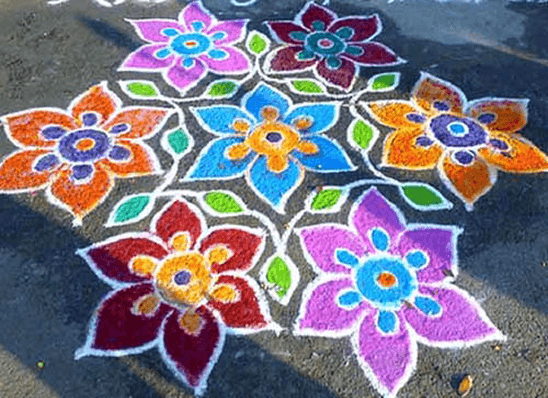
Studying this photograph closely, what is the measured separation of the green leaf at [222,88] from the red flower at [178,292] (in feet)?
3.90

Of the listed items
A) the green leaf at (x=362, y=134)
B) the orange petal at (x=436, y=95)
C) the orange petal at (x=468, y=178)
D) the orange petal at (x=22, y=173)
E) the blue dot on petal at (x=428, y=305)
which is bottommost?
the orange petal at (x=22, y=173)

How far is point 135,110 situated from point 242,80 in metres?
0.85

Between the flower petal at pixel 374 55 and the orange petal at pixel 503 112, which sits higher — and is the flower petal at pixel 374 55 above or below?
below

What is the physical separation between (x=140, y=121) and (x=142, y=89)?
0.39 m

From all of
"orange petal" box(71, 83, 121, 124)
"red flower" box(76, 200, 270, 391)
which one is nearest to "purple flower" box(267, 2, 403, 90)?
"orange petal" box(71, 83, 121, 124)

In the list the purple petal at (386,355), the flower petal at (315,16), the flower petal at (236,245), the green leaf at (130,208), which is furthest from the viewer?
the flower petal at (315,16)

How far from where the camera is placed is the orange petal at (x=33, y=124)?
160 inches

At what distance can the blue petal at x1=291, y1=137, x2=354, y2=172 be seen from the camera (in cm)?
387

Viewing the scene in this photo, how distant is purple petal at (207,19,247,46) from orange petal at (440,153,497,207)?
212cm

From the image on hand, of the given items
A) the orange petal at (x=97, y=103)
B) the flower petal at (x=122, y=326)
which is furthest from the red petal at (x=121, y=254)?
the orange petal at (x=97, y=103)

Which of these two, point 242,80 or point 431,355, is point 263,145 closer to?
point 242,80

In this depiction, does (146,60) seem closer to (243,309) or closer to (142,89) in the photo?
(142,89)

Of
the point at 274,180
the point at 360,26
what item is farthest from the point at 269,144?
the point at 360,26

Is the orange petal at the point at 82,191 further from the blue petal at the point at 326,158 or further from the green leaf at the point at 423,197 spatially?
the green leaf at the point at 423,197
